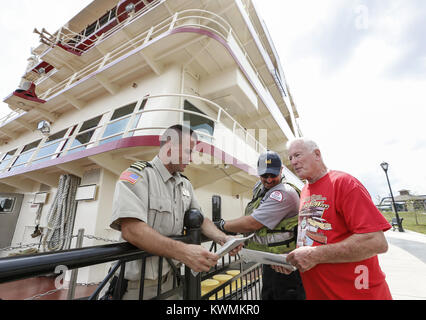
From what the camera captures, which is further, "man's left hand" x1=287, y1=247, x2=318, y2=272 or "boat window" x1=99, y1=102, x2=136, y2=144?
"boat window" x1=99, y1=102, x2=136, y2=144

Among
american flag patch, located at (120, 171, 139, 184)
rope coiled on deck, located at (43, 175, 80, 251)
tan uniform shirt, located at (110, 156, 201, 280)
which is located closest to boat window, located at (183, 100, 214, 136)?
rope coiled on deck, located at (43, 175, 80, 251)

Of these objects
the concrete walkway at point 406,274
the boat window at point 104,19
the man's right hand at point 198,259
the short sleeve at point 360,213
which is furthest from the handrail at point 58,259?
the boat window at point 104,19

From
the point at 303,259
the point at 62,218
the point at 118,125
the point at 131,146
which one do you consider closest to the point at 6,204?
the point at 62,218

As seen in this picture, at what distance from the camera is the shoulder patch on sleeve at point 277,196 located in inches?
76.0

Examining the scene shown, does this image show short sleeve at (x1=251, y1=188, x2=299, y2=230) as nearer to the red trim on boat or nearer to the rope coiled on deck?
the red trim on boat

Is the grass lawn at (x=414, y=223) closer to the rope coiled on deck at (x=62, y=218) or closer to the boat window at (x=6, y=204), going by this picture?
the rope coiled on deck at (x=62, y=218)

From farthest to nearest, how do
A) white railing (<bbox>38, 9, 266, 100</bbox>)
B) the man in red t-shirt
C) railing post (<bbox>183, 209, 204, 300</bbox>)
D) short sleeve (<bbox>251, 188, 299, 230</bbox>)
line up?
white railing (<bbox>38, 9, 266, 100</bbox>), short sleeve (<bbox>251, 188, 299, 230</bbox>), railing post (<bbox>183, 209, 204, 300</bbox>), the man in red t-shirt

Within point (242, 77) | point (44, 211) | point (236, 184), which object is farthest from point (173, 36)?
point (44, 211)

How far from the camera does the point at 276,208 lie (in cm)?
192

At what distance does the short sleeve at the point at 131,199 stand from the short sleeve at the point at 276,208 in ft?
3.78

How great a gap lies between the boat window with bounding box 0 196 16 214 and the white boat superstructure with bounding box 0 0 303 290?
45mm

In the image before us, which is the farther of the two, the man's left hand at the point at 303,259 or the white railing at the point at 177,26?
the white railing at the point at 177,26

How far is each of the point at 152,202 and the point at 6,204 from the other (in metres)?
10.6

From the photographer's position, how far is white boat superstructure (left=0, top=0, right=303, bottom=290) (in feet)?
15.7
